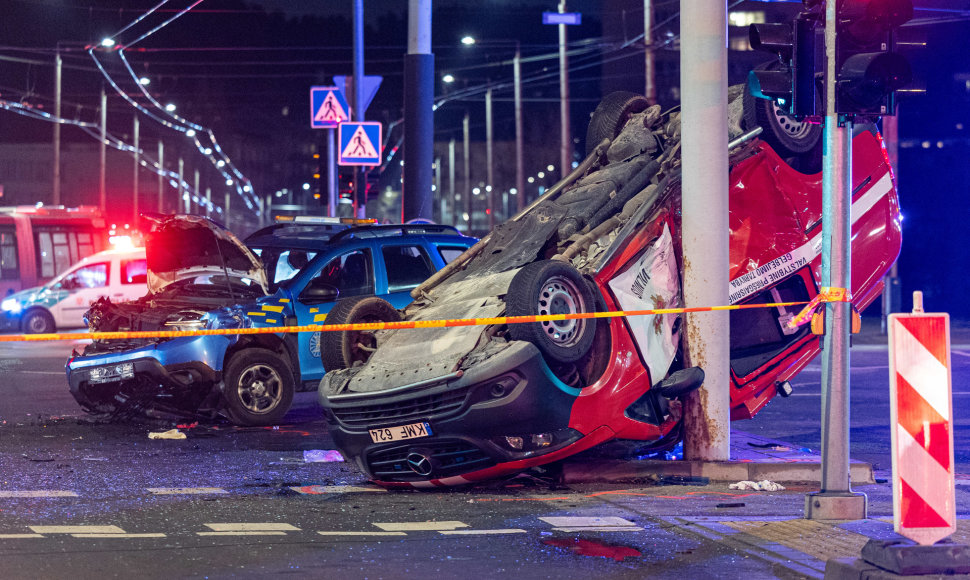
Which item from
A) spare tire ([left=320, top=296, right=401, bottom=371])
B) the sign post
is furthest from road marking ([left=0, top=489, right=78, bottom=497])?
the sign post

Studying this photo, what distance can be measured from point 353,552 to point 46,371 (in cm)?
1245

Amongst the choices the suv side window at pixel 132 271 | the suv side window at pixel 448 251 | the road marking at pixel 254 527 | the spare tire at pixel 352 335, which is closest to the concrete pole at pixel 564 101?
the suv side window at pixel 132 271

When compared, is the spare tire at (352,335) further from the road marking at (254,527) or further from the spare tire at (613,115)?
the spare tire at (613,115)

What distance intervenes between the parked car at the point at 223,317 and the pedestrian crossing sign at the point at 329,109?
570 inches

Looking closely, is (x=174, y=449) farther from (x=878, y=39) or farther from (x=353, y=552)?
(x=878, y=39)

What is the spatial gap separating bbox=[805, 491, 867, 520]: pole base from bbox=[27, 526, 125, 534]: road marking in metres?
4.02

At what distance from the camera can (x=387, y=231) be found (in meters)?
13.3

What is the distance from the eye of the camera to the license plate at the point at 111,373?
1240cm

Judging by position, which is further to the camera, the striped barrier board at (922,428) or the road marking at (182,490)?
the road marking at (182,490)

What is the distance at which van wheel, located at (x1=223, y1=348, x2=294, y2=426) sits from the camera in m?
12.6

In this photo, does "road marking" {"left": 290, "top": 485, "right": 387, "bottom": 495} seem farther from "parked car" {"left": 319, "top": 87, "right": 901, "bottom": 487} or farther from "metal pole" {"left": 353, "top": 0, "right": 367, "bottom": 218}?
"metal pole" {"left": 353, "top": 0, "right": 367, "bottom": 218}

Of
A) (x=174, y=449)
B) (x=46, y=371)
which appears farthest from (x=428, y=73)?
(x=174, y=449)

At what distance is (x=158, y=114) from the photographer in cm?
9325

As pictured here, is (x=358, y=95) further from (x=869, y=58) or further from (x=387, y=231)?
(x=869, y=58)
